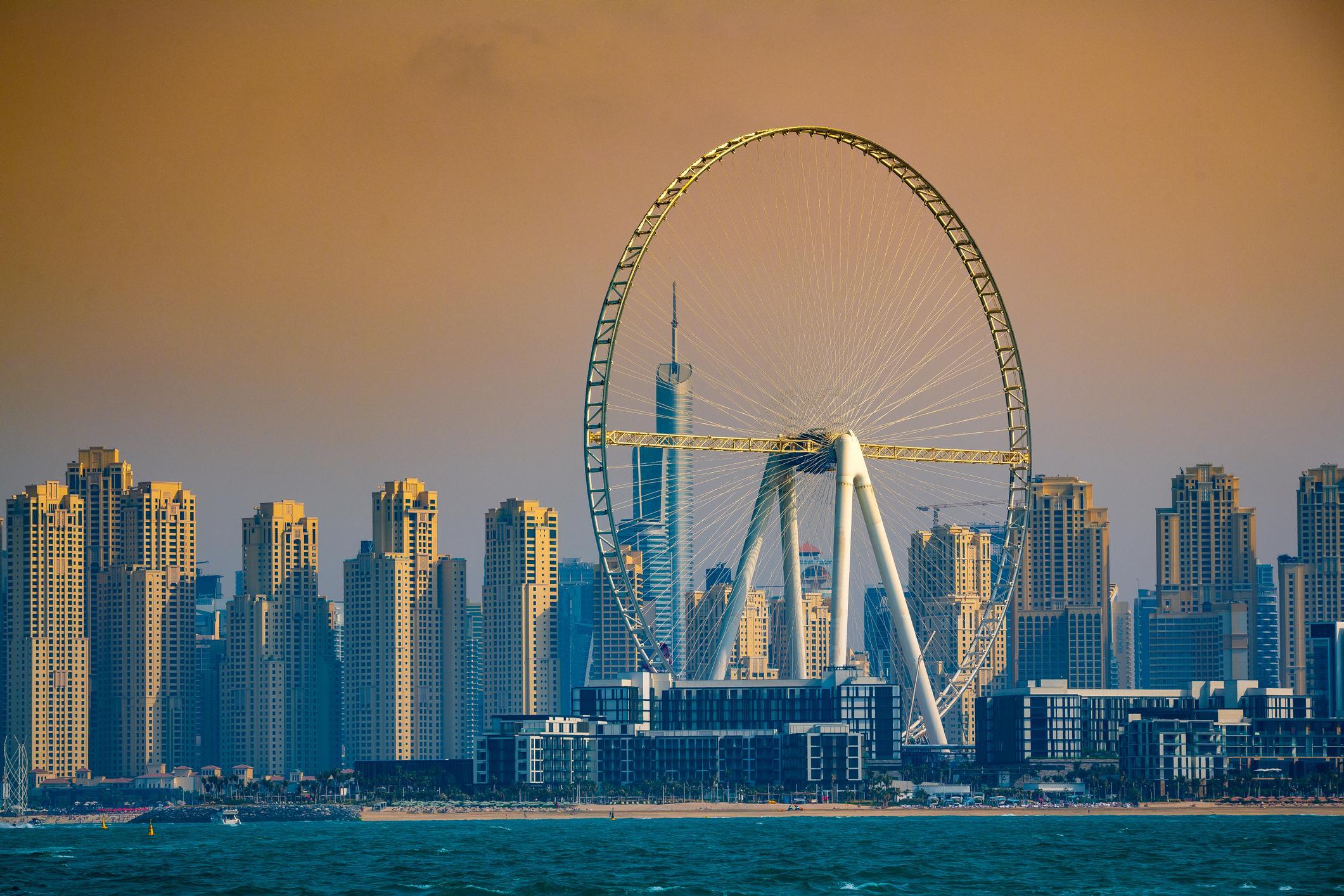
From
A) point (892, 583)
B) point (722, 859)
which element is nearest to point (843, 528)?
point (892, 583)

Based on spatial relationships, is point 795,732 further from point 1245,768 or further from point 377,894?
point 377,894

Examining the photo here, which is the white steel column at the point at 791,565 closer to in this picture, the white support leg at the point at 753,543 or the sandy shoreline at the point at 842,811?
the white support leg at the point at 753,543

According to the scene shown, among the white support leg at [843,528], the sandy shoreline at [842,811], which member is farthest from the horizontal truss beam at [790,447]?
the sandy shoreline at [842,811]

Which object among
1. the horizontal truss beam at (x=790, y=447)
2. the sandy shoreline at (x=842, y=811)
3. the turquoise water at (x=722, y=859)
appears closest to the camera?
the turquoise water at (x=722, y=859)

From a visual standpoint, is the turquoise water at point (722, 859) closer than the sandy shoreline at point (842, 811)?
Yes

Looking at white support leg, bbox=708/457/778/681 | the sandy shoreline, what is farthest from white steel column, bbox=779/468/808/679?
the sandy shoreline

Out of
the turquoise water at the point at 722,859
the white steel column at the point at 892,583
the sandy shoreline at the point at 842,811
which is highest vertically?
the white steel column at the point at 892,583

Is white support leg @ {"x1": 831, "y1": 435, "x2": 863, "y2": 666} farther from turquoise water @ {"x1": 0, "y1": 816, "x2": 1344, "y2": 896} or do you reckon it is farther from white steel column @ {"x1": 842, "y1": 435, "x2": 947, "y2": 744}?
turquoise water @ {"x1": 0, "y1": 816, "x2": 1344, "y2": 896}
